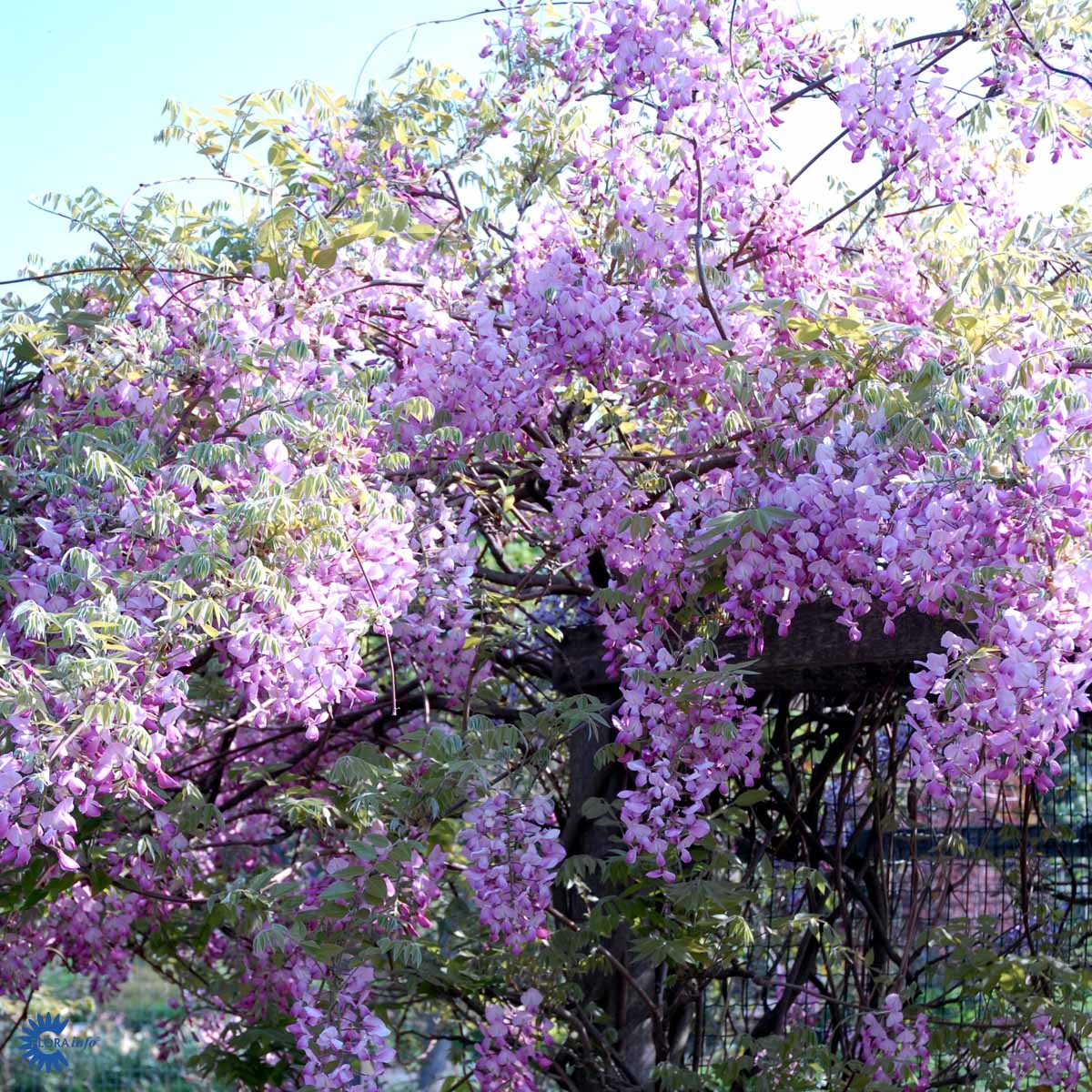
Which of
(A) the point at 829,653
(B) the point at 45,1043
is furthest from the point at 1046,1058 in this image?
(B) the point at 45,1043

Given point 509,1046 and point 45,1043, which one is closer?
point 509,1046

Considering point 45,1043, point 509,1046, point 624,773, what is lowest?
point 509,1046

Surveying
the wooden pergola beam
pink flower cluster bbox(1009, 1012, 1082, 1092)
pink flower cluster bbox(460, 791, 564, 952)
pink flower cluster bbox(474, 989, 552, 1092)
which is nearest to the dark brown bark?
the wooden pergola beam

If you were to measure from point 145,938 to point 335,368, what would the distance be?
2273 mm

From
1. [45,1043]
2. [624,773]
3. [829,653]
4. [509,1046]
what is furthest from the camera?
[45,1043]

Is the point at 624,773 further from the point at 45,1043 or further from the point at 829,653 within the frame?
the point at 45,1043

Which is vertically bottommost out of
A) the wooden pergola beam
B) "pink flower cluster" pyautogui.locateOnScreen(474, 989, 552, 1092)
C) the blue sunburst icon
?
"pink flower cluster" pyautogui.locateOnScreen(474, 989, 552, 1092)

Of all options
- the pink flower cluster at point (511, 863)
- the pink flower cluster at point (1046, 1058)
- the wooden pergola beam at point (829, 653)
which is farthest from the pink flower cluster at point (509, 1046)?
the pink flower cluster at point (1046, 1058)

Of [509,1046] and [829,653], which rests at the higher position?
[829,653]

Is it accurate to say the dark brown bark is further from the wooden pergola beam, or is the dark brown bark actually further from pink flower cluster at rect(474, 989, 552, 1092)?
pink flower cluster at rect(474, 989, 552, 1092)

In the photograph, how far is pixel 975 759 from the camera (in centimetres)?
197

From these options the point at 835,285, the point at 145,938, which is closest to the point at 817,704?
the point at 835,285

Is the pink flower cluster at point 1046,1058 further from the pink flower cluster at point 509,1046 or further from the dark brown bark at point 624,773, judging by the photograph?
the pink flower cluster at point 509,1046

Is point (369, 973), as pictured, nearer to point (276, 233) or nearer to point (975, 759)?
point (975, 759)
